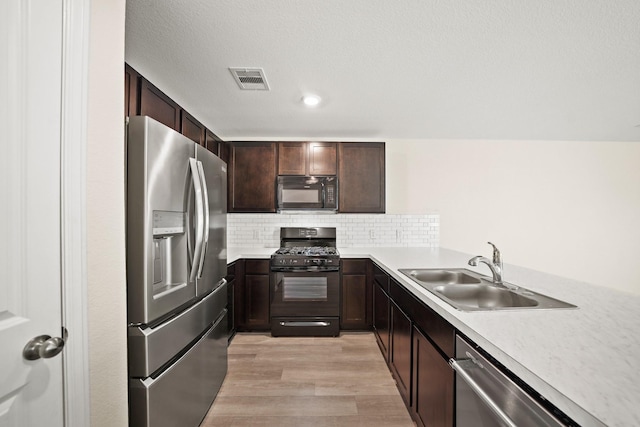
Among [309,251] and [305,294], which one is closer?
[305,294]

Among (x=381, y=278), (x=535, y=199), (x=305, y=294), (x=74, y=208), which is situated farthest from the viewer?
(x=535, y=199)

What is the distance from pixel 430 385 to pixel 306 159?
2.67 meters

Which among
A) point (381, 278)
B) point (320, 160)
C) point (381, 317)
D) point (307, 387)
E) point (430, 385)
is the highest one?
point (320, 160)

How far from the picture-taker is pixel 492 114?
280 centimetres

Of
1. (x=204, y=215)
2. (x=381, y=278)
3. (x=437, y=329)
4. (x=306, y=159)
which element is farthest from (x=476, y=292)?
(x=306, y=159)

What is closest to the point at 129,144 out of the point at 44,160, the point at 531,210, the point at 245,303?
the point at 44,160

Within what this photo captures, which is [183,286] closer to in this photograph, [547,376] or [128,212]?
[128,212]

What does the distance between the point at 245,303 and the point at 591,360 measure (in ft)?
9.54

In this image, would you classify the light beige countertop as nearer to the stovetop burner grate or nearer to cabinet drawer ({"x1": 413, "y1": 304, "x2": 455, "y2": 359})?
cabinet drawer ({"x1": 413, "y1": 304, "x2": 455, "y2": 359})

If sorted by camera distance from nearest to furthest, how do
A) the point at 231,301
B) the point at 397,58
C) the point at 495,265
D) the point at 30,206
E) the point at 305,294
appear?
the point at 30,206, the point at 495,265, the point at 397,58, the point at 231,301, the point at 305,294

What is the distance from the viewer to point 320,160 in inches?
135

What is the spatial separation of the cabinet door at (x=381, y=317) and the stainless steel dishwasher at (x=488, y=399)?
127 cm

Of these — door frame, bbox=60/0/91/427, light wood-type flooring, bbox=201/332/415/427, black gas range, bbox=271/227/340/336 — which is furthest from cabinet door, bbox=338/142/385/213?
door frame, bbox=60/0/91/427

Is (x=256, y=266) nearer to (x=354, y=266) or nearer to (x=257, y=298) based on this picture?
(x=257, y=298)
